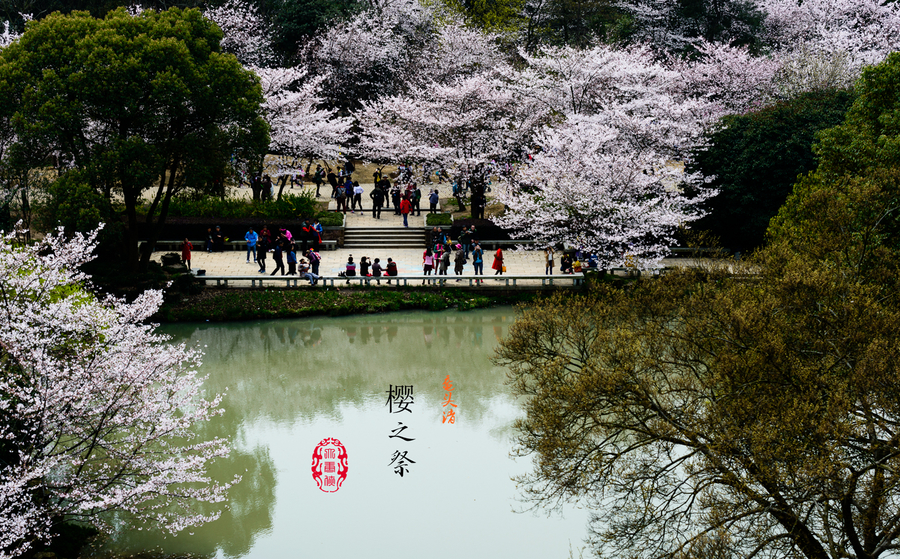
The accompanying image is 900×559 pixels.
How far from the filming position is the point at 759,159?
24938 mm

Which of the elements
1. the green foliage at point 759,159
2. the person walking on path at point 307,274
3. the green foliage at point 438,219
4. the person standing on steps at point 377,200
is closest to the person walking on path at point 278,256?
the person walking on path at point 307,274

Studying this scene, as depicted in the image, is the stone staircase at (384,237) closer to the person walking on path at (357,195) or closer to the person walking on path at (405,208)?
the person walking on path at (405,208)

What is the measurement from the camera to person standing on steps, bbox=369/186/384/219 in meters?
28.6

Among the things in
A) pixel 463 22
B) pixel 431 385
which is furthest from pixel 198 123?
pixel 463 22

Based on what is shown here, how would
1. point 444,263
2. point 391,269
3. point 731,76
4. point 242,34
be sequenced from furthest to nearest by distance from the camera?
point 242,34
point 731,76
point 444,263
point 391,269

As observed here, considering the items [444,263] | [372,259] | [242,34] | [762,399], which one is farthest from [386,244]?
[762,399]

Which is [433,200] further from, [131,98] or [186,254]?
[131,98]

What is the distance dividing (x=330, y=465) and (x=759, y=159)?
59.3 ft

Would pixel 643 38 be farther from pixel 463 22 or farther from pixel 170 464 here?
pixel 170 464

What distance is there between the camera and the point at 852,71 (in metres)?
31.8

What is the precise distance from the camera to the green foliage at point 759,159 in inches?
970

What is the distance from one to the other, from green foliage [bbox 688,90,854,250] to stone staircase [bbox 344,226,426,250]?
9.93 m

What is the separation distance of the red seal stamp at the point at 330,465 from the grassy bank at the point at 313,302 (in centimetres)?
832

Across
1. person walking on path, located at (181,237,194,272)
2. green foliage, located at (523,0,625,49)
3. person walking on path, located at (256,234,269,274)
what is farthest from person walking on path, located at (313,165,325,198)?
green foliage, located at (523,0,625,49)
